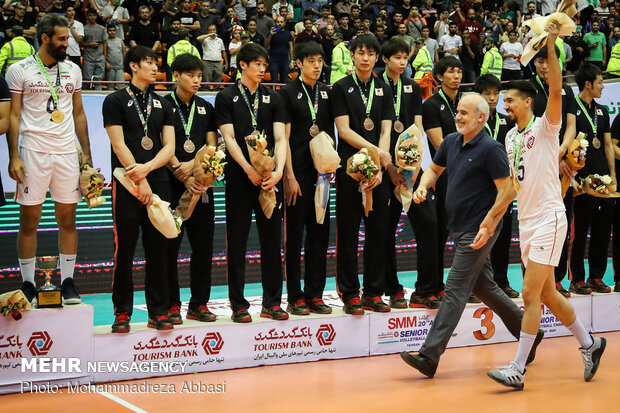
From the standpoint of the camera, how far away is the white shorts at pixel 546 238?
558cm

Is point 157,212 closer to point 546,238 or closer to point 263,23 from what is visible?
point 546,238

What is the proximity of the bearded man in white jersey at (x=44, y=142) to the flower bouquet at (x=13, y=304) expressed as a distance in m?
0.42

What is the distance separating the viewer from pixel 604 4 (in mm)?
20078

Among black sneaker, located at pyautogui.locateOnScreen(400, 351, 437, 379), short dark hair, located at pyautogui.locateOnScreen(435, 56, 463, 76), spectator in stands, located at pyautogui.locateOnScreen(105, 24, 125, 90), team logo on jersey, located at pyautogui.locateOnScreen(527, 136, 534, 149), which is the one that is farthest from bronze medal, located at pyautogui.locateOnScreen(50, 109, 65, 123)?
spectator in stands, located at pyautogui.locateOnScreen(105, 24, 125, 90)

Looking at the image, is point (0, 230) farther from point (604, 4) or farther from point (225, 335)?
point (604, 4)

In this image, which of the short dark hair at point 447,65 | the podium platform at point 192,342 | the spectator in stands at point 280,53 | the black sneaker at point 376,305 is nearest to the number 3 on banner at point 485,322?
the podium platform at point 192,342

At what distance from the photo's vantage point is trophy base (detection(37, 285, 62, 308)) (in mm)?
5824

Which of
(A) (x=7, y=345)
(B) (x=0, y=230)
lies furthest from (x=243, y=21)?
(A) (x=7, y=345)

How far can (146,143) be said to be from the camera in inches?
242

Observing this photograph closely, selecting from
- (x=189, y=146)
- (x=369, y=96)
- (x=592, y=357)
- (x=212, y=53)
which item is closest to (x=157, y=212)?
(x=189, y=146)

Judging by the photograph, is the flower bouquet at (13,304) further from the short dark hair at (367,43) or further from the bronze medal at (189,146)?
the short dark hair at (367,43)

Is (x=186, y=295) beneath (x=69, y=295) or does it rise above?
beneath

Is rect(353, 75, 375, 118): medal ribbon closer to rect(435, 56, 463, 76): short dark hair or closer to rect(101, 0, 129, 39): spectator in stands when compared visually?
rect(435, 56, 463, 76): short dark hair

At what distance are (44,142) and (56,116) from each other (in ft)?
0.76
